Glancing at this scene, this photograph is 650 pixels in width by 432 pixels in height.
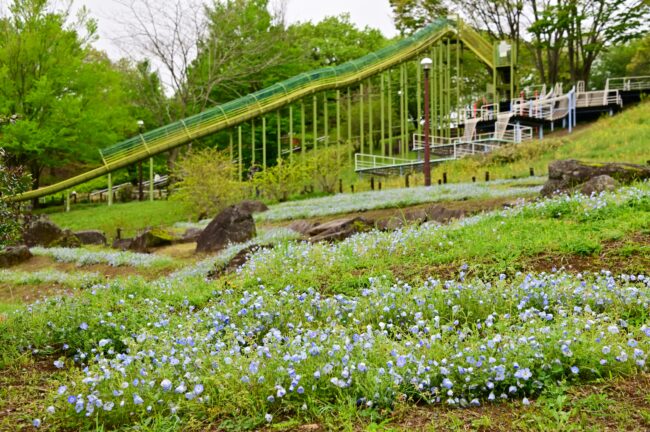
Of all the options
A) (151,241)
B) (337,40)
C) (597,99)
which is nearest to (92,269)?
(151,241)

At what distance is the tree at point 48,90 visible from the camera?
1053 inches

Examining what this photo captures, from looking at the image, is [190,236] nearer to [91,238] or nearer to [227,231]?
[227,231]

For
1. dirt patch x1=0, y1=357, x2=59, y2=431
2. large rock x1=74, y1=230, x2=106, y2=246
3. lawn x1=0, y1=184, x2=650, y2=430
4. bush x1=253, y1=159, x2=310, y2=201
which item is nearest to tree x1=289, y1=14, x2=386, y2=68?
bush x1=253, y1=159, x2=310, y2=201

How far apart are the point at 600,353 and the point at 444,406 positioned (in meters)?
1.11

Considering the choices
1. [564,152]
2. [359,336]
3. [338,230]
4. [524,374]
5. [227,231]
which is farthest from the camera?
[564,152]

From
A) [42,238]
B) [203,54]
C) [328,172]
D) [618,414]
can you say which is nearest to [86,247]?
[42,238]

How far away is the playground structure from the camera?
1183 inches

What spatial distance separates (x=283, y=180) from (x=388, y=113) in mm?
12867

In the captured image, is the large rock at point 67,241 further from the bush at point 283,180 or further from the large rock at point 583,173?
the large rock at point 583,173

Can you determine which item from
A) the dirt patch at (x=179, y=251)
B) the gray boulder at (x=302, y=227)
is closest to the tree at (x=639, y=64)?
the gray boulder at (x=302, y=227)

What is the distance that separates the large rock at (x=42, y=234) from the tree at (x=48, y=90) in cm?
793

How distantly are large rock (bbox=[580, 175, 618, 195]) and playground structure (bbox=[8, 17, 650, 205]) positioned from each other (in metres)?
17.9

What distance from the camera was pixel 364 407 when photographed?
3.78m

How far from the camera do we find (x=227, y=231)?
14.6 meters
